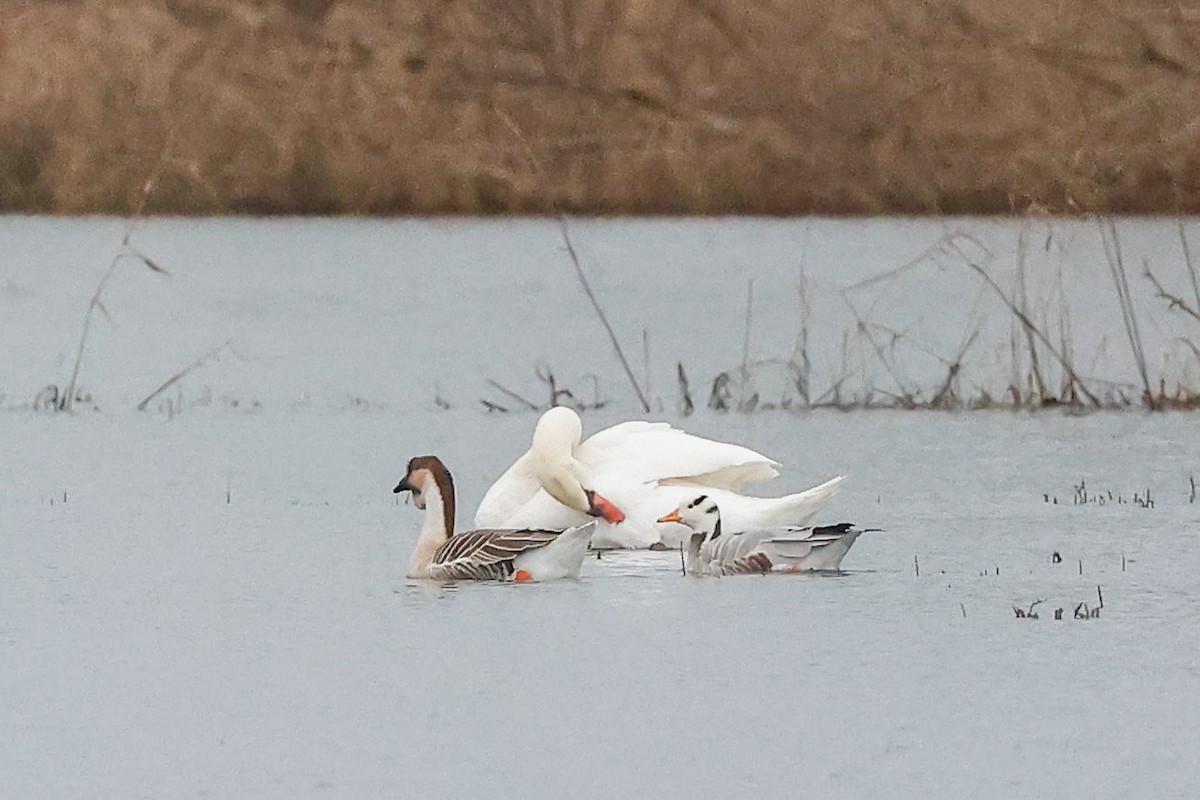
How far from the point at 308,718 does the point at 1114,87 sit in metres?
13.2

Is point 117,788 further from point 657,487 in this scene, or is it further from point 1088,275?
point 1088,275

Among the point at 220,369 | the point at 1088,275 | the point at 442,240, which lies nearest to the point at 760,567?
the point at 220,369

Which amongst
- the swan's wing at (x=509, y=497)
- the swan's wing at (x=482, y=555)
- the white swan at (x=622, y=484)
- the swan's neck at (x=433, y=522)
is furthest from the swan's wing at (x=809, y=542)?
the swan's wing at (x=509, y=497)

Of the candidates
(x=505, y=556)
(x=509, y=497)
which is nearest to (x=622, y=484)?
(x=509, y=497)

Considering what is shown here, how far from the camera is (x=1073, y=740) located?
472 centimetres

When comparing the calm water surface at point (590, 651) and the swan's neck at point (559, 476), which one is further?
the swan's neck at point (559, 476)

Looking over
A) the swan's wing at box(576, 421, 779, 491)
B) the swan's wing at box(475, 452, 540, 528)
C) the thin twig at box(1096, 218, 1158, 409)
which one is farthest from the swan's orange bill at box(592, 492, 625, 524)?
the thin twig at box(1096, 218, 1158, 409)

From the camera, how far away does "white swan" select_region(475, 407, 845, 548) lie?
7.05m

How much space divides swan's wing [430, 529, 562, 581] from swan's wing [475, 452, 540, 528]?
742 mm

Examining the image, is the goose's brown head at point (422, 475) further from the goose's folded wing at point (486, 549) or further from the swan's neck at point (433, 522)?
the goose's folded wing at point (486, 549)

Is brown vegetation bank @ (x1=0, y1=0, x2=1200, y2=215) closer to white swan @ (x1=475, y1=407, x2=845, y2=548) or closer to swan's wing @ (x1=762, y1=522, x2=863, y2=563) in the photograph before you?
white swan @ (x1=475, y1=407, x2=845, y2=548)

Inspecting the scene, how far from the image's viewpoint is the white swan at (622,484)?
7.05 meters

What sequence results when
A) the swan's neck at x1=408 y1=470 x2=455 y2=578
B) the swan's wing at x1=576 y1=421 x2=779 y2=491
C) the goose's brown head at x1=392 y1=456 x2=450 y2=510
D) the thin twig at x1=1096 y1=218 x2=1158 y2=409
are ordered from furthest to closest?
1. the thin twig at x1=1096 y1=218 x2=1158 y2=409
2. the swan's wing at x1=576 y1=421 x2=779 y2=491
3. the goose's brown head at x1=392 y1=456 x2=450 y2=510
4. the swan's neck at x1=408 y1=470 x2=455 y2=578

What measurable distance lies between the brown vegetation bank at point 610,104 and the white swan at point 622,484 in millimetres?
10058
